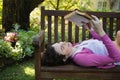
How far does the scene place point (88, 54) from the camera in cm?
432

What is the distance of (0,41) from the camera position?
6430mm

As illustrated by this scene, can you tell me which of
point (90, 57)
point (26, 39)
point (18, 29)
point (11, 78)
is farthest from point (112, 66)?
point (18, 29)

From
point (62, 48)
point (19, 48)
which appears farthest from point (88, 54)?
point (19, 48)

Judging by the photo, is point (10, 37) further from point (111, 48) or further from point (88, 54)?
point (111, 48)

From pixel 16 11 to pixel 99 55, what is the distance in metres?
4.15

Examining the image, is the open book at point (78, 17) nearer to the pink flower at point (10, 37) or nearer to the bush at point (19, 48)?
the bush at point (19, 48)

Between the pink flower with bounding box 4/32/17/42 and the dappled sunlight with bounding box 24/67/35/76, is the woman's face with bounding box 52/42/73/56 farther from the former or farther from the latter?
the pink flower with bounding box 4/32/17/42

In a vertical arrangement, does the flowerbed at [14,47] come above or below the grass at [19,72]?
above

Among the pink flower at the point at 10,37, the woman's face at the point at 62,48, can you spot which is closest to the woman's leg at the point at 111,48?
the woman's face at the point at 62,48

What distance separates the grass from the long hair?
5.83 feet

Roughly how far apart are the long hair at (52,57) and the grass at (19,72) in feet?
5.83

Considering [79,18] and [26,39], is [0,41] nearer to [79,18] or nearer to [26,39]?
[26,39]

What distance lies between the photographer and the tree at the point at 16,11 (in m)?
8.09

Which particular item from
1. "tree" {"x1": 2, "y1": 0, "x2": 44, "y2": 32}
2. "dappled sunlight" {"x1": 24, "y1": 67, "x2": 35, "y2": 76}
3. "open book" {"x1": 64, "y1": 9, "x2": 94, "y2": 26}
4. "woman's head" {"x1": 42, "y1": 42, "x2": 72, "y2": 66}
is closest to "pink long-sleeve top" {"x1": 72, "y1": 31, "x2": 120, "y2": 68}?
"woman's head" {"x1": 42, "y1": 42, "x2": 72, "y2": 66}
